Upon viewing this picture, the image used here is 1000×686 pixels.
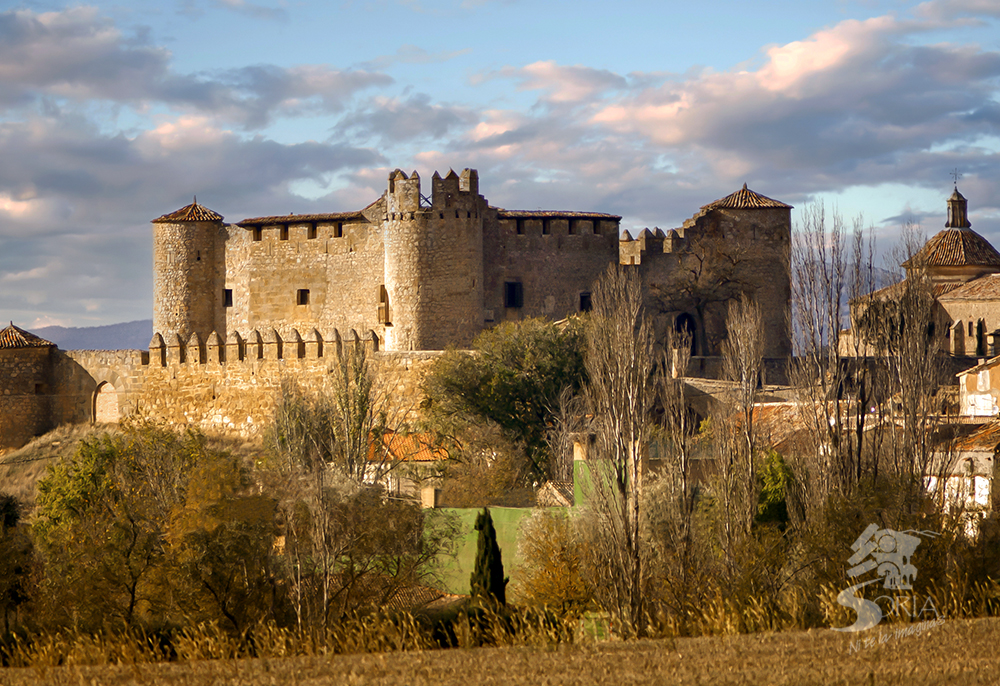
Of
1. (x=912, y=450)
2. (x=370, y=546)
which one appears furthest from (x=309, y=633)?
(x=912, y=450)

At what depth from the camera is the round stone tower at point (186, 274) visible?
42.7 meters

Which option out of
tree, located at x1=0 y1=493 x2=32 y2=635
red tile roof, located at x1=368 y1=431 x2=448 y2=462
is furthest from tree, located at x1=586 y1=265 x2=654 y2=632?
red tile roof, located at x1=368 y1=431 x2=448 y2=462

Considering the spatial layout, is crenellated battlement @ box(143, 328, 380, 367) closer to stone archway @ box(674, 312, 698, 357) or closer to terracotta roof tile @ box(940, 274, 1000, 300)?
stone archway @ box(674, 312, 698, 357)

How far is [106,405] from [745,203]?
21.3 metres

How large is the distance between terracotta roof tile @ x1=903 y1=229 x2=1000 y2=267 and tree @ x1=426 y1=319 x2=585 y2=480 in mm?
19378

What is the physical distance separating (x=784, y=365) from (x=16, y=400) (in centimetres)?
2418

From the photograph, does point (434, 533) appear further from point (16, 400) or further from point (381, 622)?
point (16, 400)

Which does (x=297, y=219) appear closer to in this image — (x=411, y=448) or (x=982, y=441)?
(x=411, y=448)

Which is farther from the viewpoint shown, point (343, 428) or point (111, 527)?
point (343, 428)

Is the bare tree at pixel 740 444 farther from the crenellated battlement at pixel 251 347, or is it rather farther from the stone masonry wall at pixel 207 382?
the crenellated battlement at pixel 251 347

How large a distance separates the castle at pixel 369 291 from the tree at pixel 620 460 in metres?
15.5

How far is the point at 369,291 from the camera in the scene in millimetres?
40438

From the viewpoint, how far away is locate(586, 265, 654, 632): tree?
18453mm

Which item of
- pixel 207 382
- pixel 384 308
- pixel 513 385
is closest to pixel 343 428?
pixel 513 385
